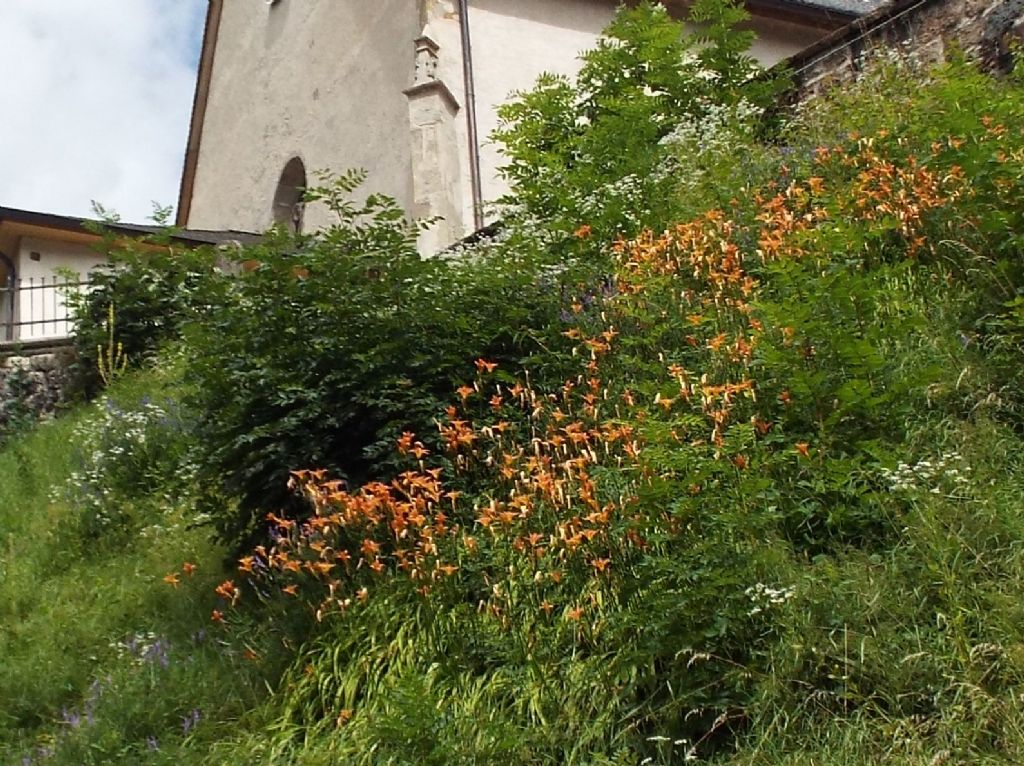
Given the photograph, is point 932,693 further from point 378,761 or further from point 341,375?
point 341,375

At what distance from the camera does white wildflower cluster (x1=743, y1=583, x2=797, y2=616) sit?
13.6 feet

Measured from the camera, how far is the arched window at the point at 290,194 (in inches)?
719

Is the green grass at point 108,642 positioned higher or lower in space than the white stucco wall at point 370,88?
lower

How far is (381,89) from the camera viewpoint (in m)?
16.3

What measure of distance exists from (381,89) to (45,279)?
5274 mm

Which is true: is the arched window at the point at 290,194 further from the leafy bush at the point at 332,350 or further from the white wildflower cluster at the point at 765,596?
the white wildflower cluster at the point at 765,596

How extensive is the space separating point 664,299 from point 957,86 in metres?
2.45

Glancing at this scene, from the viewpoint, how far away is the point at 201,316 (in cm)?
748

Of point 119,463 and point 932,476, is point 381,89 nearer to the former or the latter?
point 119,463

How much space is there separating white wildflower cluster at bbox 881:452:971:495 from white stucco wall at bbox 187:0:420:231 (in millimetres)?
11191

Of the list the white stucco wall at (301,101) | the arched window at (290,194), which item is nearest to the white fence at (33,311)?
the arched window at (290,194)

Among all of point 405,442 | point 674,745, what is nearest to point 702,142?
point 405,442

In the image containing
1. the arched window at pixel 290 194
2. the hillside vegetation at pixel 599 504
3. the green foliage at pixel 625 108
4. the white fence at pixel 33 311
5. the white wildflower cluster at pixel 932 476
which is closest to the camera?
the hillside vegetation at pixel 599 504

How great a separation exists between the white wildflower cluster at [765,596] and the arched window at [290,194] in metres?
14.9
